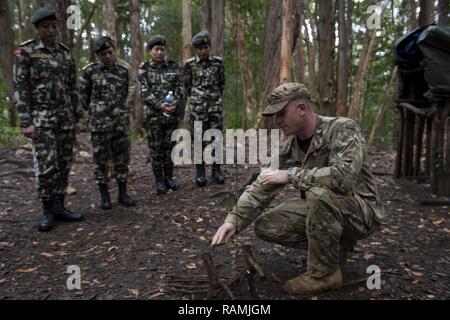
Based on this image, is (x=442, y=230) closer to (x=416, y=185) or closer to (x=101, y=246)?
(x=416, y=185)

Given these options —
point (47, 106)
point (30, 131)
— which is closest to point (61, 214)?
point (30, 131)

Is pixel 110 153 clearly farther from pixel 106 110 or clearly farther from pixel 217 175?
pixel 217 175

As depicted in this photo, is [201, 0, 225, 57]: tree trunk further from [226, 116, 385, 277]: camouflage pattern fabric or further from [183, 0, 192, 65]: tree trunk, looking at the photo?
[226, 116, 385, 277]: camouflage pattern fabric

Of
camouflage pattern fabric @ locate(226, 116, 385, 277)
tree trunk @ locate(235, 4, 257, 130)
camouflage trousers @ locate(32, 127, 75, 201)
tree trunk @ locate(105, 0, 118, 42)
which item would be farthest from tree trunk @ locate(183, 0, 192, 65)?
camouflage pattern fabric @ locate(226, 116, 385, 277)

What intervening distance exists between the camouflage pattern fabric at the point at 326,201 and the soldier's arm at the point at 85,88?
277 centimetres

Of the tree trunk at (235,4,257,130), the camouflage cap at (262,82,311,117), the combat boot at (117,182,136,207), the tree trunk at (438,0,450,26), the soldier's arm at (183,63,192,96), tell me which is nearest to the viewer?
the camouflage cap at (262,82,311,117)

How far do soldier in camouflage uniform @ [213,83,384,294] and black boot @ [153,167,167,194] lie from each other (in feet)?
9.00

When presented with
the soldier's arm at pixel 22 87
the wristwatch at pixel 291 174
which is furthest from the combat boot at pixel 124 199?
the wristwatch at pixel 291 174

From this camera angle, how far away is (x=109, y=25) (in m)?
8.41

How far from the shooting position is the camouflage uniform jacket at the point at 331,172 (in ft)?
8.73

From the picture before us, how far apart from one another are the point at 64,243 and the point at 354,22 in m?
15.8

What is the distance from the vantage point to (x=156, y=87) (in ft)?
17.7

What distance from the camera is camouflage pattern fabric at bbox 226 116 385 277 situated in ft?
8.78

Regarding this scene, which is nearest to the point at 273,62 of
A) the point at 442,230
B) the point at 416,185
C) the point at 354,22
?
the point at 416,185
